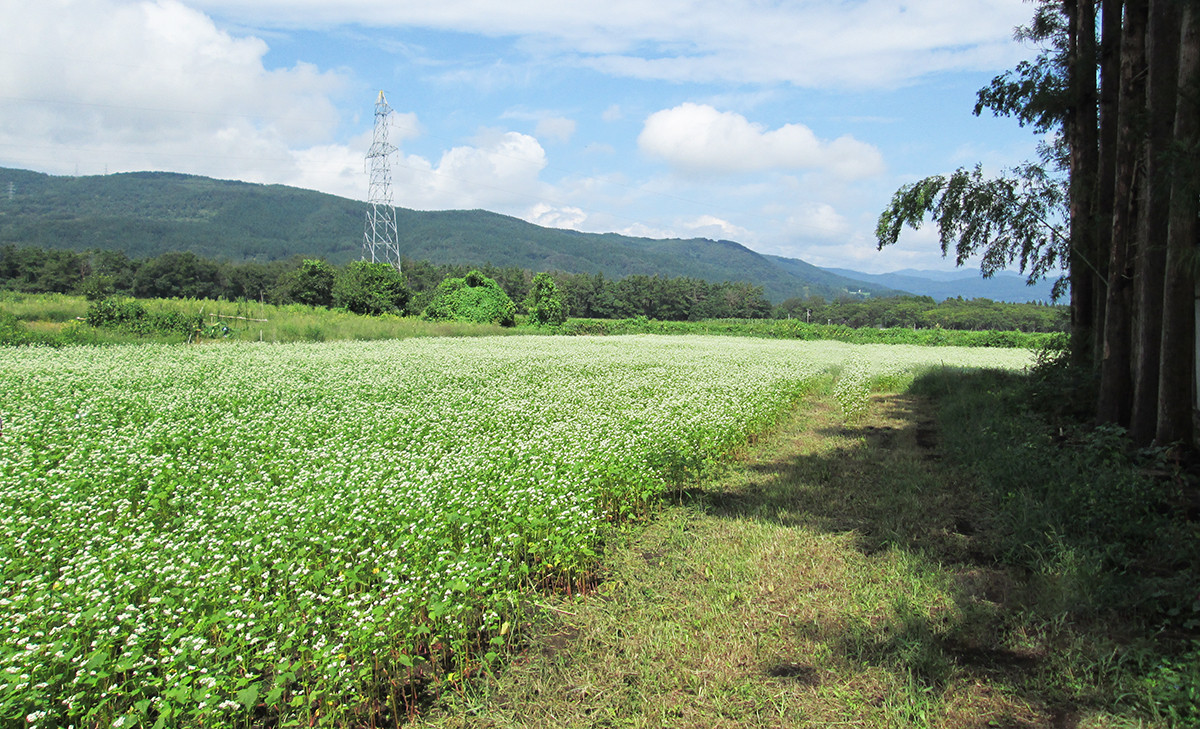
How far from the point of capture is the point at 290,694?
3.89 meters

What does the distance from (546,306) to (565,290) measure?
47119 millimetres

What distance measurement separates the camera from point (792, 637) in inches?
175

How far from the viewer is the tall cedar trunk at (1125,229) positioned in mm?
9273

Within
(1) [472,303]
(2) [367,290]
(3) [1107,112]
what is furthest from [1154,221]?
(2) [367,290]

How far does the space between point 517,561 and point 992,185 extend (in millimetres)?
13142

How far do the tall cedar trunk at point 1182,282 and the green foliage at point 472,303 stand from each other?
4427 centimetres

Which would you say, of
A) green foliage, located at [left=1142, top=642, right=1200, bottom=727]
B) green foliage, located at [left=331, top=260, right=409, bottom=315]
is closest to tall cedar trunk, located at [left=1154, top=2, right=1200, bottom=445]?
green foliage, located at [left=1142, top=642, right=1200, bottom=727]

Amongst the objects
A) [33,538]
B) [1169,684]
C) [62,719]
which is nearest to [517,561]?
[62,719]

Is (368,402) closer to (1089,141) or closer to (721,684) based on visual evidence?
(721,684)

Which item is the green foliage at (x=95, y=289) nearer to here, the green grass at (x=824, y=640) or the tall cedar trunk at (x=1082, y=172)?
the green grass at (x=824, y=640)

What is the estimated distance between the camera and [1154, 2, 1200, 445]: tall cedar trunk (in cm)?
695

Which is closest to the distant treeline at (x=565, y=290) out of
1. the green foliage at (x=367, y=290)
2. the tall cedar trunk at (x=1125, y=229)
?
the tall cedar trunk at (x=1125, y=229)

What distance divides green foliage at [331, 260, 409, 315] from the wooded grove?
40886mm

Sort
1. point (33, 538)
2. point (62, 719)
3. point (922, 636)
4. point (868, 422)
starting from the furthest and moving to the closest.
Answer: point (868, 422), point (33, 538), point (922, 636), point (62, 719)
